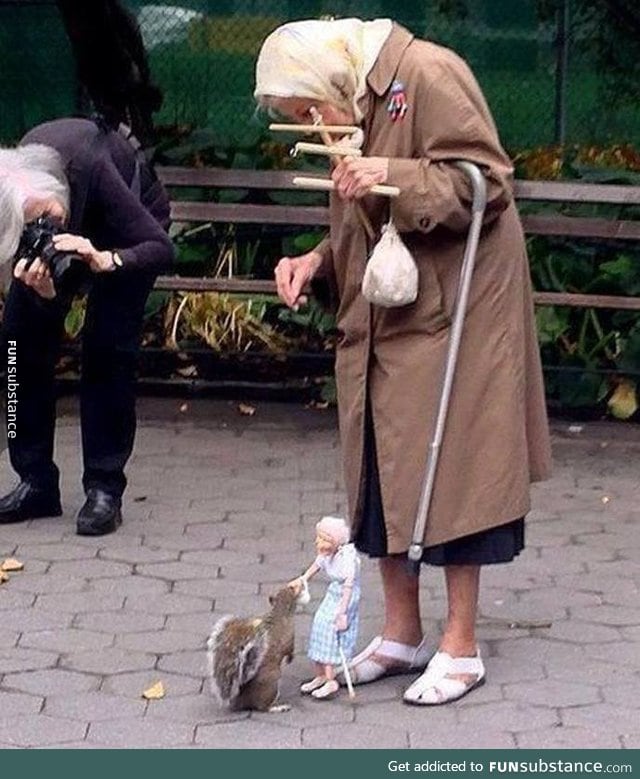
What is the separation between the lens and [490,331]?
4.62 m

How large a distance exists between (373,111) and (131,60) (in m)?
3.70

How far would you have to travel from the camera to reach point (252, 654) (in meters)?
4.60

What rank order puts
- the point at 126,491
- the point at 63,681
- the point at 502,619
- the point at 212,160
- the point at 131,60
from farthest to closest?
the point at 212,160 < the point at 131,60 < the point at 126,491 < the point at 502,619 < the point at 63,681

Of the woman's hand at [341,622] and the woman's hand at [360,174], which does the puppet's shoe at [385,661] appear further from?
the woman's hand at [360,174]

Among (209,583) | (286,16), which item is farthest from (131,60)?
(209,583)

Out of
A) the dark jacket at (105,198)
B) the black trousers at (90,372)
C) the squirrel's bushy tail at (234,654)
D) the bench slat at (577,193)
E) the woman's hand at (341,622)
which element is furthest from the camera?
the bench slat at (577,193)

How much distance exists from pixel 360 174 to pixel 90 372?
7.09 ft

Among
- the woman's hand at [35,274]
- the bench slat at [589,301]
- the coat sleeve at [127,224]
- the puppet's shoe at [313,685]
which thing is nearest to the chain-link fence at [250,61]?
the bench slat at [589,301]

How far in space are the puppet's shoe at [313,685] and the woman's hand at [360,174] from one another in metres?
1.32

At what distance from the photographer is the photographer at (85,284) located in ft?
18.1

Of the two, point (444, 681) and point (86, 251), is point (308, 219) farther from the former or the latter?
point (444, 681)

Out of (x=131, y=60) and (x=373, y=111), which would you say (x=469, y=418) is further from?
(x=131, y=60)

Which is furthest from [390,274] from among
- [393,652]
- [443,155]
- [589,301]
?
[589,301]

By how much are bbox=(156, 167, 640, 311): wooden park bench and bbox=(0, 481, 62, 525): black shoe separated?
1.79m
